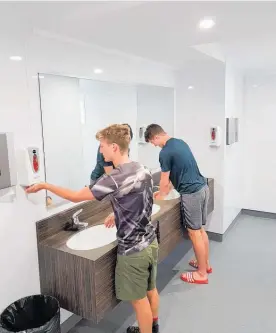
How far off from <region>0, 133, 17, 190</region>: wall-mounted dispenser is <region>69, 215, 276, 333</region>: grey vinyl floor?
1312 mm

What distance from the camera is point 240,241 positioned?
12.8 feet

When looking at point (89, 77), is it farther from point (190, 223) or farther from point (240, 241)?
point (240, 241)

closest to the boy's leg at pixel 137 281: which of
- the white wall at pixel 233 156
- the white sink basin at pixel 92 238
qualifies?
the white sink basin at pixel 92 238

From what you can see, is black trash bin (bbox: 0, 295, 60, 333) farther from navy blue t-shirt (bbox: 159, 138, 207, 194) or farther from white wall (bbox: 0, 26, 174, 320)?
navy blue t-shirt (bbox: 159, 138, 207, 194)

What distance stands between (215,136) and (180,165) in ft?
3.39

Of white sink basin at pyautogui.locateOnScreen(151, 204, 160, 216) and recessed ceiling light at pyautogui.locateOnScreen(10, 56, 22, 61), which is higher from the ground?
recessed ceiling light at pyautogui.locateOnScreen(10, 56, 22, 61)

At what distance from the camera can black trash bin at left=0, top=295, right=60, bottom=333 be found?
1825mm

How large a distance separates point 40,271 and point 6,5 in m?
1.59

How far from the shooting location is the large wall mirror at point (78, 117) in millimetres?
2201

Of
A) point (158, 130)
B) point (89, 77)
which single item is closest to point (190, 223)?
point (158, 130)

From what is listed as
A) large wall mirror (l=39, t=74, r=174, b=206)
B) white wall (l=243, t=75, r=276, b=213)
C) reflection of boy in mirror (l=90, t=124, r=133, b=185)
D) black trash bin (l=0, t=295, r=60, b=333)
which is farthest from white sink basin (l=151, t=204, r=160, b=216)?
white wall (l=243, t=75, r=276, b=213)

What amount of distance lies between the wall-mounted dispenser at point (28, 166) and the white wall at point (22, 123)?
0.20 feet

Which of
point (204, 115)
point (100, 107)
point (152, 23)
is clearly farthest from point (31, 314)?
point (204, 115)

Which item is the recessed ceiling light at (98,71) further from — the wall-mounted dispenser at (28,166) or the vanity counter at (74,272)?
the vanity counter at (74,272)
